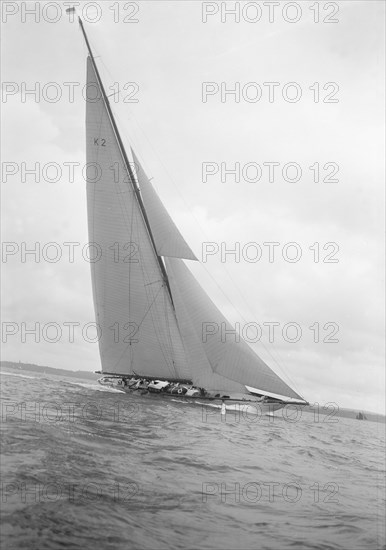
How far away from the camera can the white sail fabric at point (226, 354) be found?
26.0 m

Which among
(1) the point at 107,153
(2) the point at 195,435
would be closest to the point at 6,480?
(2) the point at 195,435

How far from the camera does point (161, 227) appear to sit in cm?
2959

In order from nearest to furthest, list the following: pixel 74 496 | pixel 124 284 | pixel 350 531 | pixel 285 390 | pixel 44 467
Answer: pixel 74 496
pixel 350 531
pixel 44 467
pixel 285 390
pixel 124 284

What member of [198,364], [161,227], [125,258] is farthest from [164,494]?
[125,258]

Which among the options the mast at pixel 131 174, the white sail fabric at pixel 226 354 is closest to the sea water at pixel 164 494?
the white sail fabric at pixel 226 354

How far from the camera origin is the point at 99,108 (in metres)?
30.1

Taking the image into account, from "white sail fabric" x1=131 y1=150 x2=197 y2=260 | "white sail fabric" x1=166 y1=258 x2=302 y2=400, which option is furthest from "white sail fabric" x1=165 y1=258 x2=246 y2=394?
"white sail fabric" x1=131 y1=150 x2=197 y2=260

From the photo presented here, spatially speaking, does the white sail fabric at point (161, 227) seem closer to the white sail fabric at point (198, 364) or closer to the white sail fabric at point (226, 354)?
the white sail fabric at point (226, 354)

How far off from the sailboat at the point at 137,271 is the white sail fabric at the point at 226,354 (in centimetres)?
23

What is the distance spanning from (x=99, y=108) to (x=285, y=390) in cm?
2045

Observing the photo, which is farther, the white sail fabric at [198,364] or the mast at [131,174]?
the mast at [131,174]

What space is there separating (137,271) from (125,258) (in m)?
1.14

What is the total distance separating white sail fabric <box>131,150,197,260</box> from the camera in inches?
1136

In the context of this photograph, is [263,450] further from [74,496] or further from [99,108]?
[99,108]
